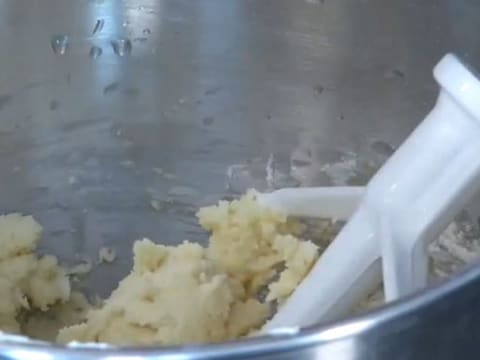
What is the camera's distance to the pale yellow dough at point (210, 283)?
2.28ft

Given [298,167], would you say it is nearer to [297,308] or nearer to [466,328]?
[297,308]

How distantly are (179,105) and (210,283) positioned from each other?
0.57 ft

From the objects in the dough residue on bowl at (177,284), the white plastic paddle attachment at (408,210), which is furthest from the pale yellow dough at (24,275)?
the white plastic paddle attachment at (408,210)

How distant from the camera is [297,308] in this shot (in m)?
0.63

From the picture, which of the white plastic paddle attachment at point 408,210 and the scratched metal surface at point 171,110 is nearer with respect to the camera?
the white plastic paddle attachment at point 408,210

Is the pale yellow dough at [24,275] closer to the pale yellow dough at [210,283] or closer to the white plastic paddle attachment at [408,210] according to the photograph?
the pale yellow dough at [210,283]

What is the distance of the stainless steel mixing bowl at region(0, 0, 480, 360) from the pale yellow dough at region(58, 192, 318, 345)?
0.17 feet

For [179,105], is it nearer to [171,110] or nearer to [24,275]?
[171,110]

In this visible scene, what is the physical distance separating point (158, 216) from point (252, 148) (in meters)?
0.09

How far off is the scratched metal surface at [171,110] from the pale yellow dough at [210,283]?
0.05 meters

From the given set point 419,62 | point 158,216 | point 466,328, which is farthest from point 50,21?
point 466,328

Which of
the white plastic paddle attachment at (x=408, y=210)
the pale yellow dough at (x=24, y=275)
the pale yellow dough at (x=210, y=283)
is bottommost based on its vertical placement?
the pale yellow dough at (x=24, y=275)

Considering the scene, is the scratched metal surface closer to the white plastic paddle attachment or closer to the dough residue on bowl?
the dough residue on bowl

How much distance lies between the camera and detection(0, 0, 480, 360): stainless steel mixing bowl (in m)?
0.77
